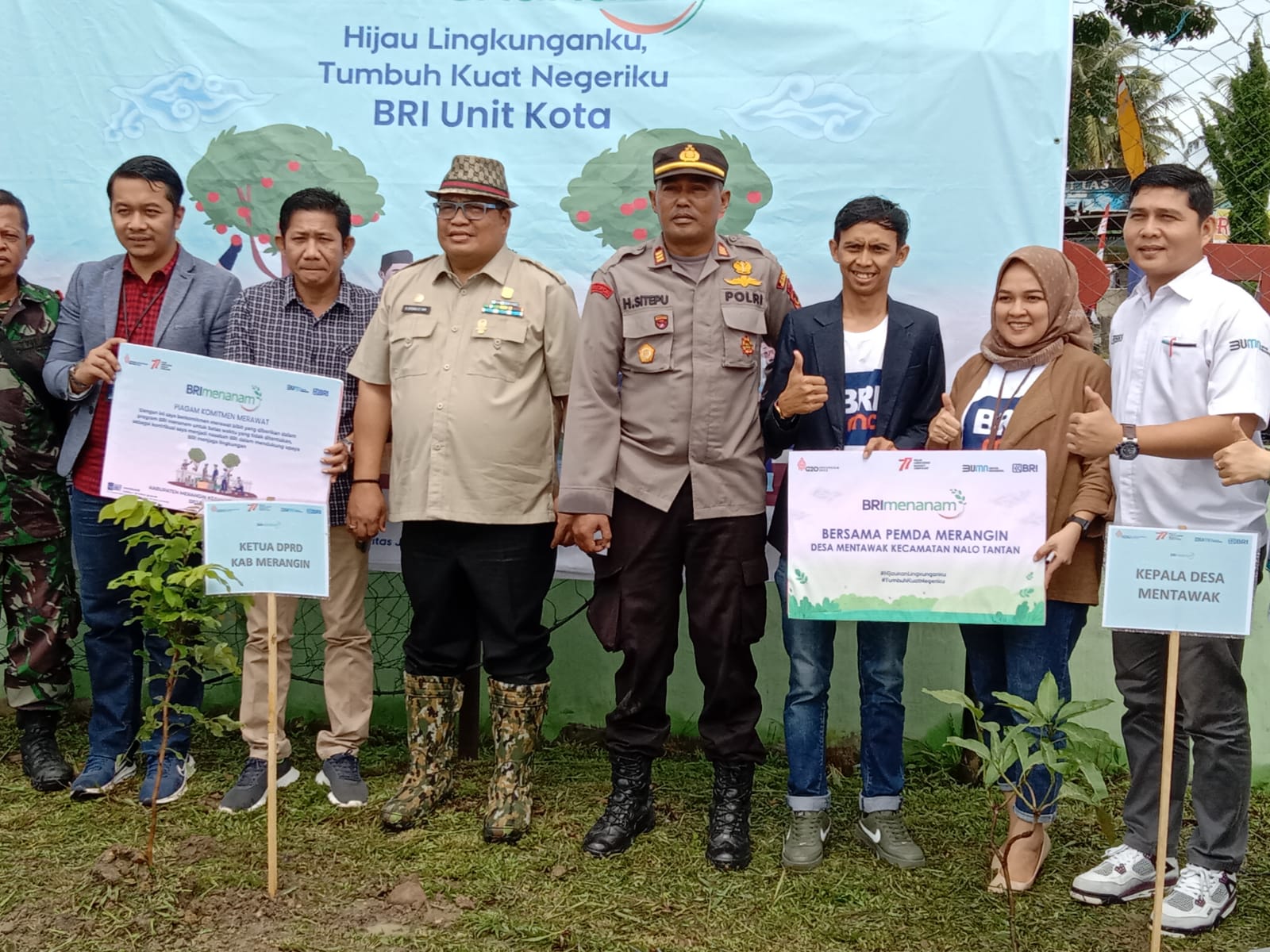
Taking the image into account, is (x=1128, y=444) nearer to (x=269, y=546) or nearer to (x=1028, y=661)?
(x=1028, y=661)

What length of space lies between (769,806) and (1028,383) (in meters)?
1.70

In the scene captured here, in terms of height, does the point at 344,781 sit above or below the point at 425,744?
below

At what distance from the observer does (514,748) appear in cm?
350

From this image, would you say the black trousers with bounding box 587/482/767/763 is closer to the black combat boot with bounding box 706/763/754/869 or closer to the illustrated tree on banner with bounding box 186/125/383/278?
the black combat boot with bounding box 706/763/754/869

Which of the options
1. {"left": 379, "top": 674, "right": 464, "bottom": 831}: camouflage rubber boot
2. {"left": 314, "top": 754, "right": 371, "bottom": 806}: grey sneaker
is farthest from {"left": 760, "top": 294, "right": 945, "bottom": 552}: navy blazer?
{"left": 314, "top": 754, "right": 371, "bottom": 806}: grey sneaker

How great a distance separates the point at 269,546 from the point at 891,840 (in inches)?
80.2

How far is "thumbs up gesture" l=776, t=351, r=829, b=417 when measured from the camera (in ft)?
10.00

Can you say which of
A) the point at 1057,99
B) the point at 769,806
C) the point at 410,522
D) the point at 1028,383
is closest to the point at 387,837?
the point at 410,522

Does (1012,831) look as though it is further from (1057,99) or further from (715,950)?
(1057,99)

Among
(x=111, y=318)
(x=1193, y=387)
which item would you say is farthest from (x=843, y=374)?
(x=111, y=318)

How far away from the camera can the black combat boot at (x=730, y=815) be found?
10.8 ft

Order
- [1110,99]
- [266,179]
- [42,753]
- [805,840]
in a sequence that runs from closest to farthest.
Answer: [805,840] → [42,753] → [266,179] → [1110,99]

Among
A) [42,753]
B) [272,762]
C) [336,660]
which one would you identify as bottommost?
[42,753]

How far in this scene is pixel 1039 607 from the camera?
294 cm
